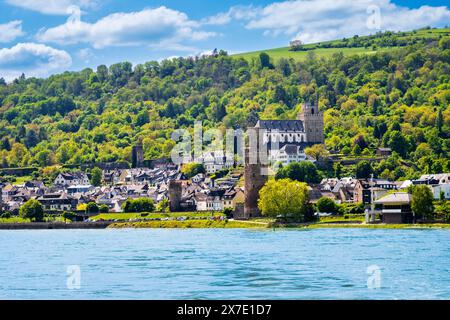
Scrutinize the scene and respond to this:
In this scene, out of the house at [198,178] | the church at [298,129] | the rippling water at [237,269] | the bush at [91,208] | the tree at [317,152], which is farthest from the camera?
the church at [298,129]

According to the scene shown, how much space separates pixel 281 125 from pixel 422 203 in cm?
6901

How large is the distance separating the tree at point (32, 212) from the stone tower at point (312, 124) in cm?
4838

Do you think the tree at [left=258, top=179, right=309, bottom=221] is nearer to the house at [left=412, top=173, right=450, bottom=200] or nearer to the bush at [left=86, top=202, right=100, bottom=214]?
the house at [left=412, top=173, right=450, bottom=200]

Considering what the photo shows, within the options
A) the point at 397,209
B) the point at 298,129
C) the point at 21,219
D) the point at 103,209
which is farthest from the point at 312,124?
the point at 397,209

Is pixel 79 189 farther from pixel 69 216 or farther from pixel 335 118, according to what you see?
pixel 335 118

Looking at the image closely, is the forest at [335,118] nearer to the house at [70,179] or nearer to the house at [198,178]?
the house at [70,179]

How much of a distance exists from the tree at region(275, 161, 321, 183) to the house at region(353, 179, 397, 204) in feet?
27.4

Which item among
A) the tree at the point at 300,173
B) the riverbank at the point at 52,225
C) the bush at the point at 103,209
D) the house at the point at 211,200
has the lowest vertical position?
the riverbank at the point at 52,225

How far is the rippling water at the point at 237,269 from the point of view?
86.5 feet

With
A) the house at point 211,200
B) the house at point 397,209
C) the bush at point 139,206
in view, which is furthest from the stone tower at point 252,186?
the bush at point 139,206

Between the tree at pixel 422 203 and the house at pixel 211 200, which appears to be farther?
the house at pixel 211 200

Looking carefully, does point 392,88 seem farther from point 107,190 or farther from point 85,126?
point 107,190

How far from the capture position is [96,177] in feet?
440

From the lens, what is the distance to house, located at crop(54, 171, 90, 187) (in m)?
130
